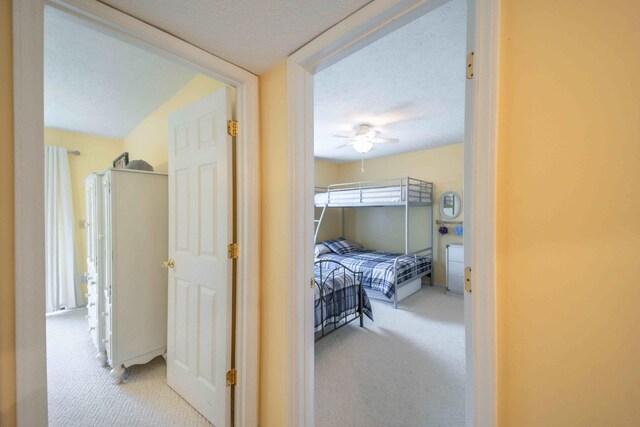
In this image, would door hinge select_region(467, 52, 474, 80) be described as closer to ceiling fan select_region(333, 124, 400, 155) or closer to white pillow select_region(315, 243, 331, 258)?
ceiling fan select_region(333, 124, 400, 155)

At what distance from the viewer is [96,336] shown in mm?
2121

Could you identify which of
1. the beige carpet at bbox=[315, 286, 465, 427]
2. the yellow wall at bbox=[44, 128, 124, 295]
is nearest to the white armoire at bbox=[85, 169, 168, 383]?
the beige carpet at bbox=[315, 286, 465, 427]

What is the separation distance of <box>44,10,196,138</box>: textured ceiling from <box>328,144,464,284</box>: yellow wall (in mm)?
3954

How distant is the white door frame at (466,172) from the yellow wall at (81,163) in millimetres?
3813

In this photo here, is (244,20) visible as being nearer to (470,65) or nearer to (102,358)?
(470,65)

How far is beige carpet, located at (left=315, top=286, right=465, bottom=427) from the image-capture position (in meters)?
1.61

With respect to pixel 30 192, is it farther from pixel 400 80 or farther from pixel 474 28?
pixel 400 80

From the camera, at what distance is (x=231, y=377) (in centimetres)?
141

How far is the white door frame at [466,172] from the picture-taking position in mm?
691

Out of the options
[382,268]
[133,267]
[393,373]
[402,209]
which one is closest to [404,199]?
[402,209]

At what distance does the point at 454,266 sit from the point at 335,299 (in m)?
2.53

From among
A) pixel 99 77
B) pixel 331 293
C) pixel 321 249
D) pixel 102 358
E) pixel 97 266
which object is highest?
pixel 99 77

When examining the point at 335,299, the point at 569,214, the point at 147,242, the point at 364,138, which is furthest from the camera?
the point at 364,138

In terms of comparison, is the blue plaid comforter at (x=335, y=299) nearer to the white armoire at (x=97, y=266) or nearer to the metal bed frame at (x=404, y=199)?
the metal bed frame at (x=404, y=199)
